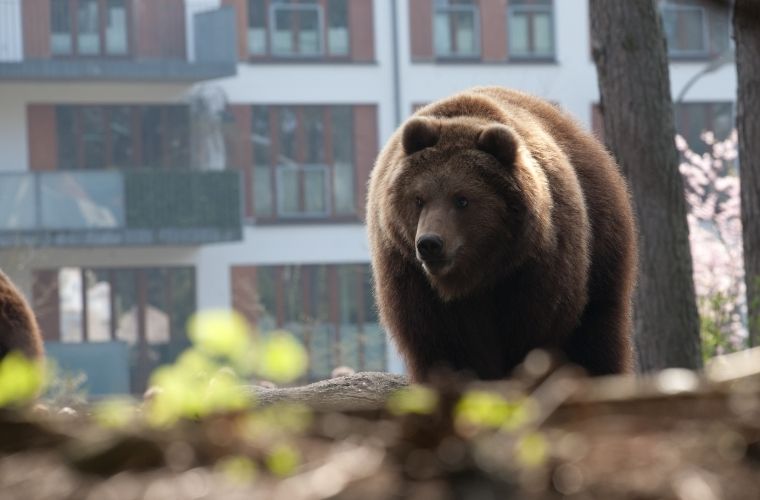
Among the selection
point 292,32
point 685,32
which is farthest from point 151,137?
point 685,32

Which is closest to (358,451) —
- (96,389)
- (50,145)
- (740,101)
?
(740,101)

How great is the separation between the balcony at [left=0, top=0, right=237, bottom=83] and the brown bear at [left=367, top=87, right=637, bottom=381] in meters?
26.2

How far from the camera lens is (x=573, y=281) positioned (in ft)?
19.0

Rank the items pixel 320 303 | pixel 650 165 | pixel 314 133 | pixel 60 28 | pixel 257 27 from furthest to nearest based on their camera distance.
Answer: pixel 257 27, pixel 314 133, pixel 320 303, pixel 60 28, pixel 650 165

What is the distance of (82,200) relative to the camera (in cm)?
3092

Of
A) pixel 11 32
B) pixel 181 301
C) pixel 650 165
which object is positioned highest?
pixel 11 32

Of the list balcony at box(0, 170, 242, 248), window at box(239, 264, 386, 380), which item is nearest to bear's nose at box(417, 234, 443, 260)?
balcony at box(0, 170, 242, 248)

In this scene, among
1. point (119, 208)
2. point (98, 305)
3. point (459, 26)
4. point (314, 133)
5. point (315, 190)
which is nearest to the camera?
point (119, 208)

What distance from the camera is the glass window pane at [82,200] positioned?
30.7 metres

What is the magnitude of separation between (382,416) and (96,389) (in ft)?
97.7

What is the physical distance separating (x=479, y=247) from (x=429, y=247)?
41cm

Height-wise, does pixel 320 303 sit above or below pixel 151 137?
below

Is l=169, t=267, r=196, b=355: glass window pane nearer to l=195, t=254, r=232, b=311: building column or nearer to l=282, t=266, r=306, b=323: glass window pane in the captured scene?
l=195, t=254, r=232, b=311: building column

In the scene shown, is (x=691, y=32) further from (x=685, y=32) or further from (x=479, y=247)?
(x=479, y=247)
